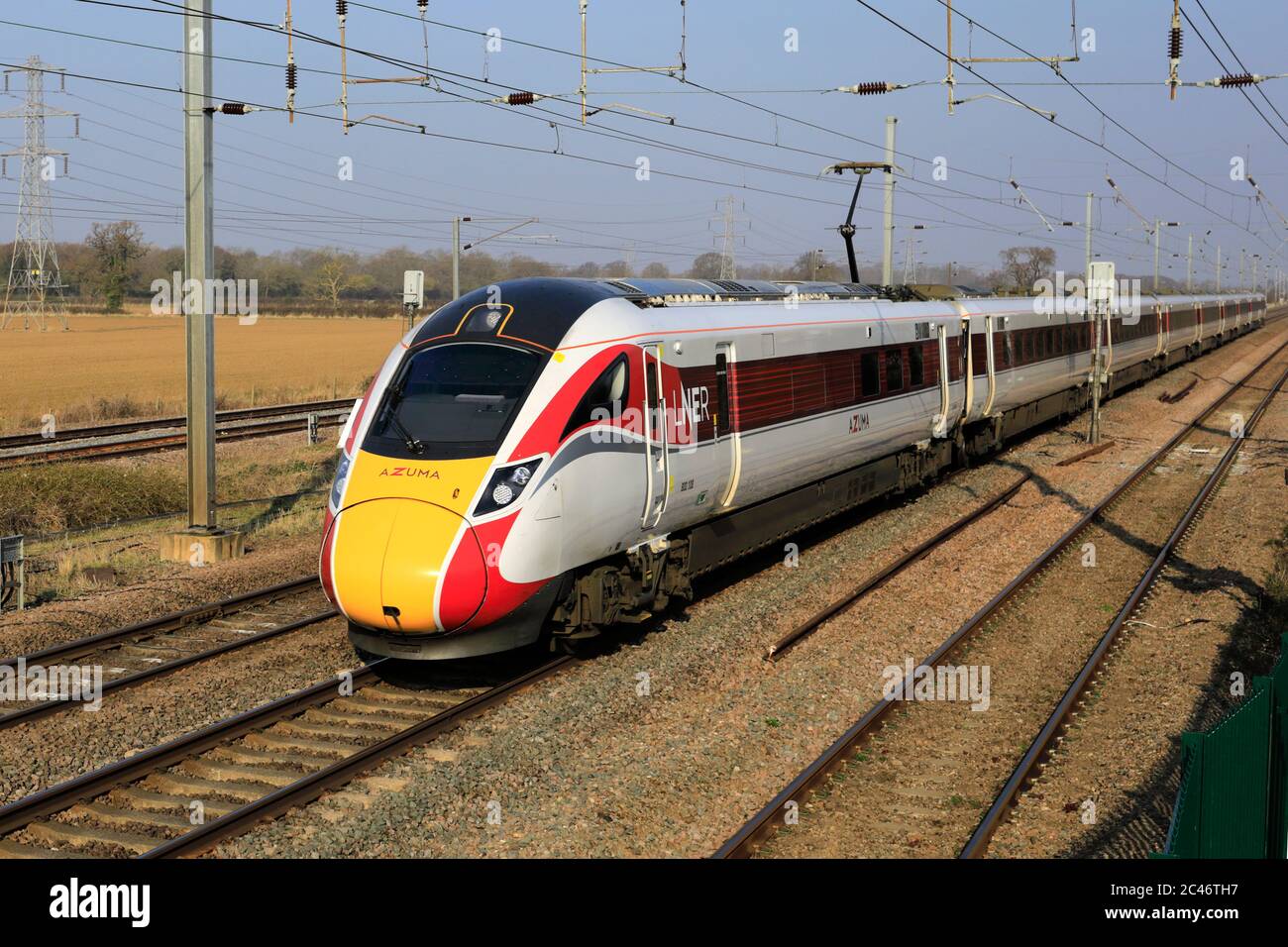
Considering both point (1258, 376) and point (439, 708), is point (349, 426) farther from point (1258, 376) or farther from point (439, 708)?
point (1258, 376)

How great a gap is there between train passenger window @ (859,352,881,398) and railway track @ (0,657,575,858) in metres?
7.53

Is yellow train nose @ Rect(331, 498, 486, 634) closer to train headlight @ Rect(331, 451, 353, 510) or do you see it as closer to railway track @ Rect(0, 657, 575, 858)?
train headlight @ Rect(331, 451, 353, 510)

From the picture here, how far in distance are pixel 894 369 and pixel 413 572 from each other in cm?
1041

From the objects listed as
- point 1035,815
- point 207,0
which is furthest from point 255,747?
point 207,0

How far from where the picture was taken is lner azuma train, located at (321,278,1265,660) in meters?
9.99

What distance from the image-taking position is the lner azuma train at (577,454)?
393 inches

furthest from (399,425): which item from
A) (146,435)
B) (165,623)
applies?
(146,435)

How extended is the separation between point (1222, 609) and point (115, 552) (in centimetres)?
1418

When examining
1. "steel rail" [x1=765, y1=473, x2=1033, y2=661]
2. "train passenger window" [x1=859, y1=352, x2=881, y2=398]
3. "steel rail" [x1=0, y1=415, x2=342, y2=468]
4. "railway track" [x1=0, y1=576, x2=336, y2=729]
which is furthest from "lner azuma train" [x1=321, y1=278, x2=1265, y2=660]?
"steel rail" [x1=0, y1=415, x2=342, y2=468]

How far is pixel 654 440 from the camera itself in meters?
11.8

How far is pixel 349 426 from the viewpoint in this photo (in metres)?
11.4

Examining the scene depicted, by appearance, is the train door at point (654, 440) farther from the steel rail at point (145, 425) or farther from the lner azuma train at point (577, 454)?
the steel rail at point (145, 425)

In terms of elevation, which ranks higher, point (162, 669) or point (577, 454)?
point (577, 454)

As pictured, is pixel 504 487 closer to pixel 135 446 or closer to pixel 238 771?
pixel 238 771
